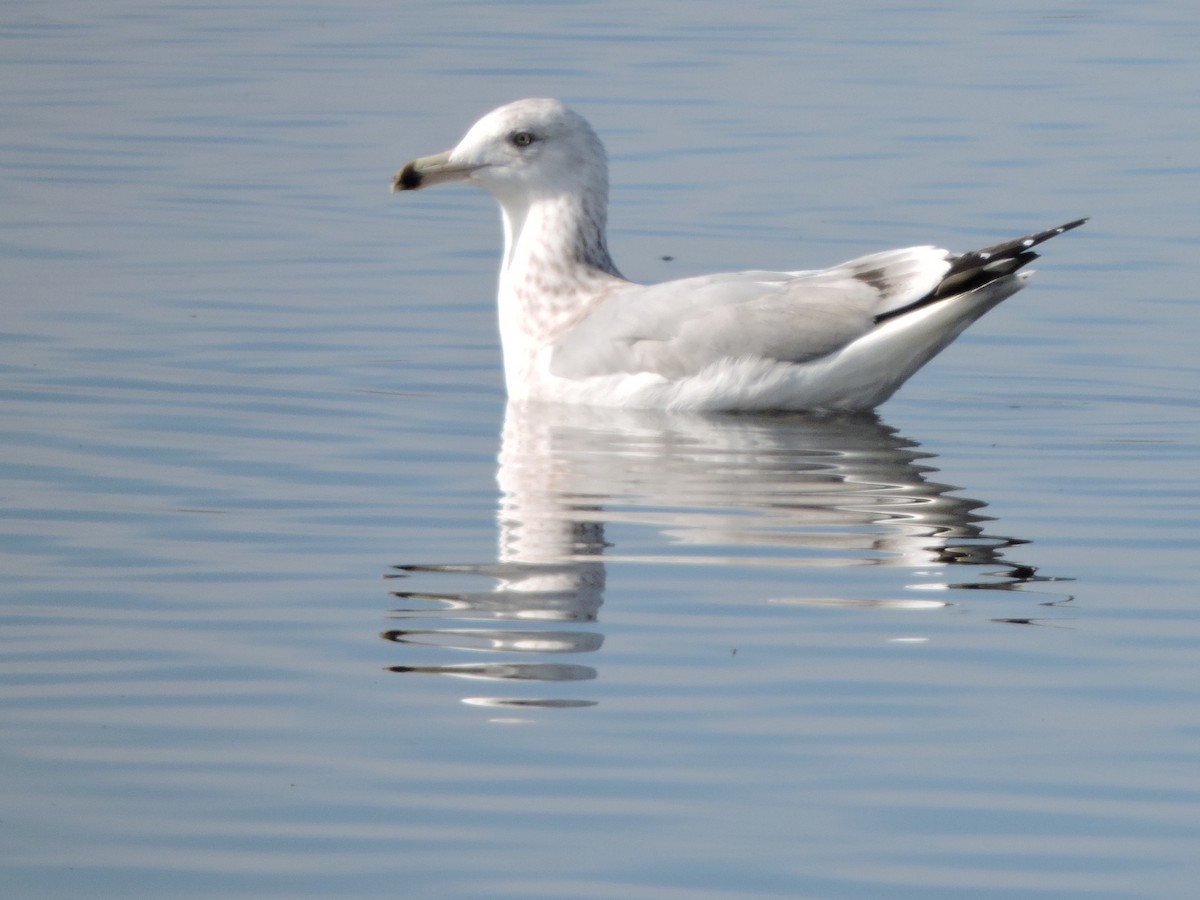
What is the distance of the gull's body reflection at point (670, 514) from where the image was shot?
21.9 feet

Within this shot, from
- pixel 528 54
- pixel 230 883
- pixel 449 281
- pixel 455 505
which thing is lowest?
pixel 230 883

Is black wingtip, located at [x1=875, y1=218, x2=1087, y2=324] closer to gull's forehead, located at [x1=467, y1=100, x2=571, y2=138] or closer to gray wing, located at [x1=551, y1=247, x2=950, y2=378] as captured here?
gray wing, located at [x1=551, y1=247, x2=950, y2=378]

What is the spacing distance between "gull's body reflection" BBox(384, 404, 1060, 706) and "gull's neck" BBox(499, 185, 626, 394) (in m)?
0.47

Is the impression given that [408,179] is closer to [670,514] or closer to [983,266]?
[983,266]

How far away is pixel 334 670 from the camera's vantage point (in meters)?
6.25

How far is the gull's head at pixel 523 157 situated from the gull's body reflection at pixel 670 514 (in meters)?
1.28

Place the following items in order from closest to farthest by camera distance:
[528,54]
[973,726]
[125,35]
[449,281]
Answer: [973,726], [449,281], [528,54], [125,35]

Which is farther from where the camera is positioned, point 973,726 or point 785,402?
point 785,402

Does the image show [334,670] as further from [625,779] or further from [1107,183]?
[1107,183]

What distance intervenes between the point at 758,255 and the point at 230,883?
8.99 meters

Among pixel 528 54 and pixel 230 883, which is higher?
pixel 528 54

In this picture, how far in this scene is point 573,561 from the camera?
7387 millimetres

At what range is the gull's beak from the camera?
35.6 feet

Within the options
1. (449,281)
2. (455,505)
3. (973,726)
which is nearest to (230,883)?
(973,726)
